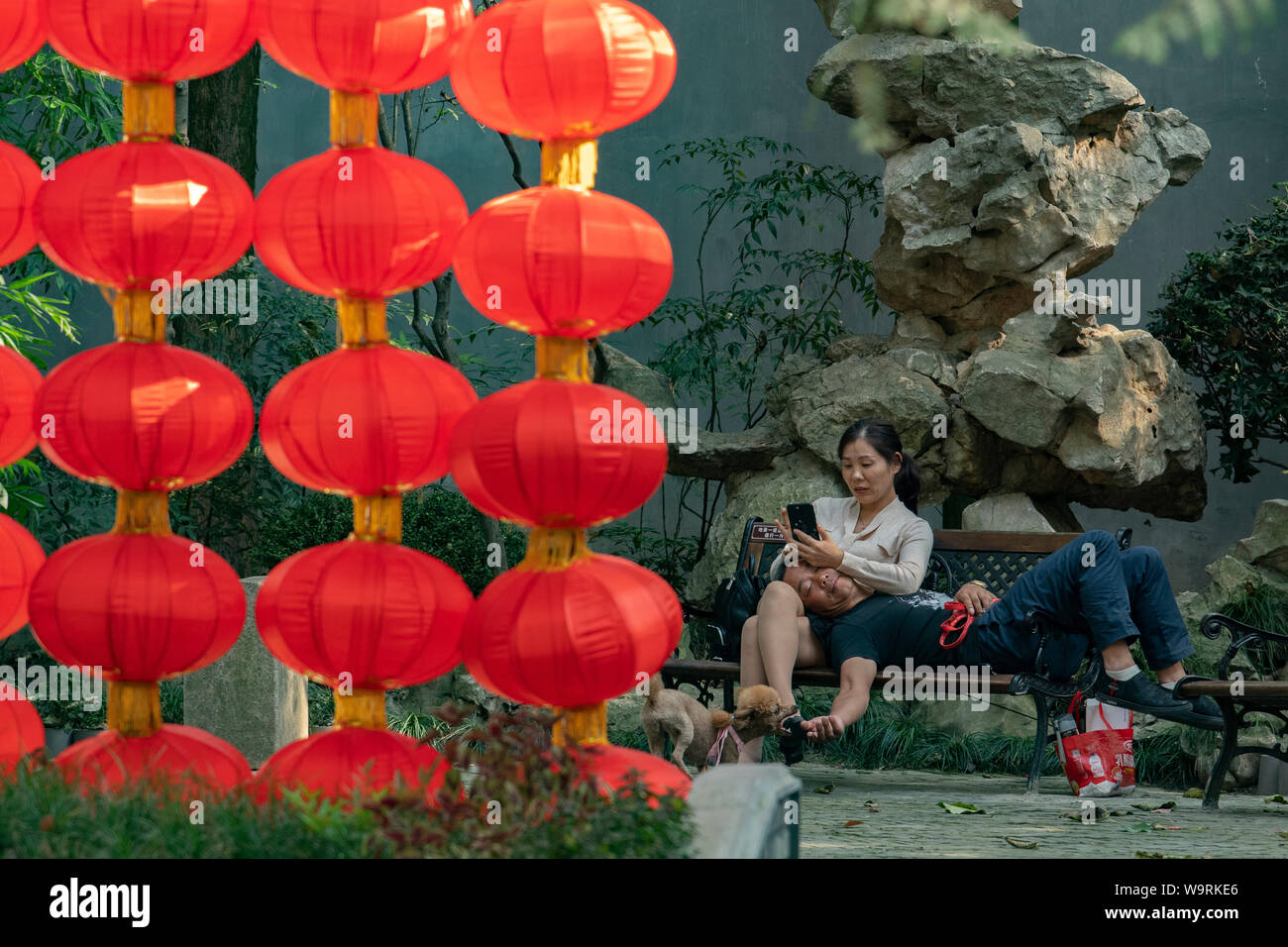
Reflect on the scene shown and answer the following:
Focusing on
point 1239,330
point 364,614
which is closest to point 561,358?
point 364,614

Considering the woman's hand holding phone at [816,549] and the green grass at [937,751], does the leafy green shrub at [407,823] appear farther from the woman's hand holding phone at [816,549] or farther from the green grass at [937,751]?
the green grass at [937,751]

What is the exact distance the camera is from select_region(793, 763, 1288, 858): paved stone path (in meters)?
4.29

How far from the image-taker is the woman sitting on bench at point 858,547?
17.5 feet

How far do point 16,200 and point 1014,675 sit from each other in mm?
3897

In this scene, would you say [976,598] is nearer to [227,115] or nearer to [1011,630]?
[1011,630]

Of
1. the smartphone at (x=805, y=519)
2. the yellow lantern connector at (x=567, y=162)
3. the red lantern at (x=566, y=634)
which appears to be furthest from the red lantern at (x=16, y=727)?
the smartphone at (x=805, y=519)

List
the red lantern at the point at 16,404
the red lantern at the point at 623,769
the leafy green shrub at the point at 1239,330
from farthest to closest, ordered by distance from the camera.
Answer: the leafy green shrub at the point at 1239,330 → the red lantern at the point at 16,404 → the red lantern at the point at 623,769

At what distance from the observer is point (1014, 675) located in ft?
17.7

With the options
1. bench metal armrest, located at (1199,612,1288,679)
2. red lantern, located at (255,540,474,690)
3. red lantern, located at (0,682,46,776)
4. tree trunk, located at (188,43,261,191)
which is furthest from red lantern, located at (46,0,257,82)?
tree trunk, located at (188,43,261,191)

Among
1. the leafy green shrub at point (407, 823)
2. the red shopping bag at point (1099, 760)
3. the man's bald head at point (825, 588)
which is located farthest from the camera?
the man's bald head at point (825, 588)

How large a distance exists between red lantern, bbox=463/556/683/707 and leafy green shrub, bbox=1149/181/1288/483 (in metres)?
4.84

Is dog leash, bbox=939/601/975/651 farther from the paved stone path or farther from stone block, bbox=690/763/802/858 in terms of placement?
stone block, bbox=690/763/802/858

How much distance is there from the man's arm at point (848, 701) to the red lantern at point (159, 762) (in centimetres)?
221
